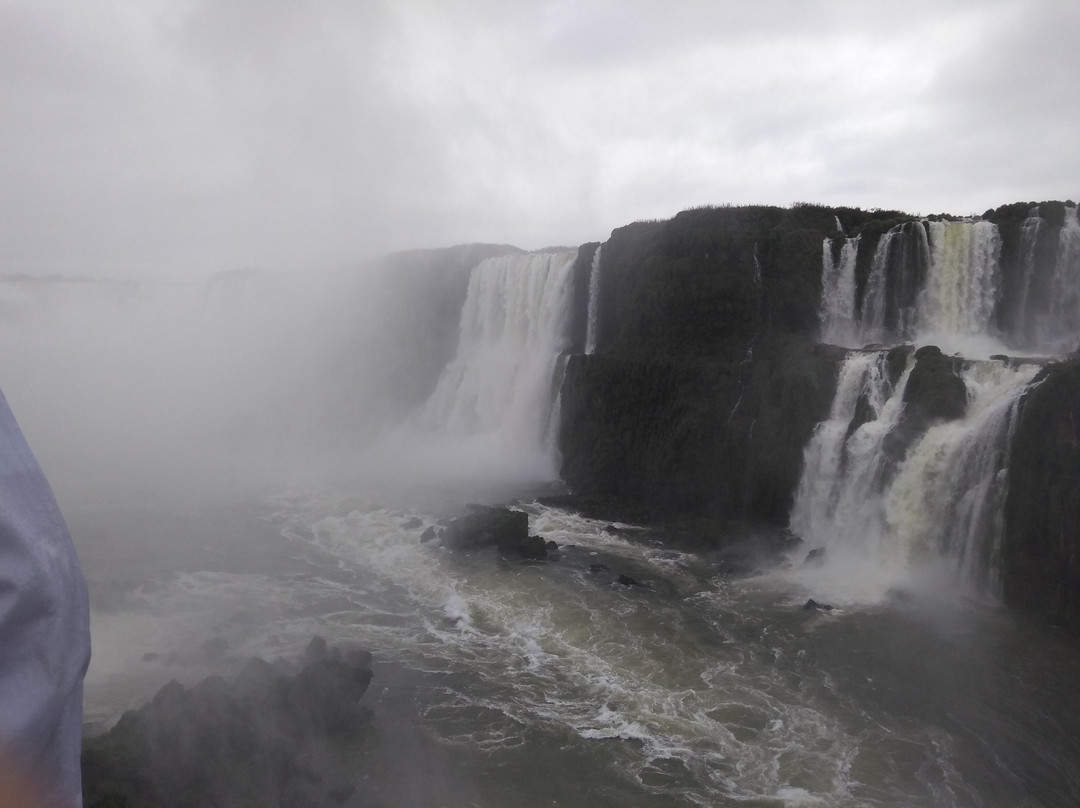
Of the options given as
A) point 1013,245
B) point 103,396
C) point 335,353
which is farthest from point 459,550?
point 103,396

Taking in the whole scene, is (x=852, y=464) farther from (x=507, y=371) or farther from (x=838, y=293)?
(x=507, y=371)

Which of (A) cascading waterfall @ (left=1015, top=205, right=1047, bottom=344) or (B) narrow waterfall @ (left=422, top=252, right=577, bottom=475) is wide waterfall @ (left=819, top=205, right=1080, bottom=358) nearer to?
(A) cascading waterfall @ (left=1015, top=205, right=1047, bottom=344)

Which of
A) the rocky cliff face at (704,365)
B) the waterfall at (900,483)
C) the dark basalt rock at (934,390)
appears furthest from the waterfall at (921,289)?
the waterfall at (900,483)

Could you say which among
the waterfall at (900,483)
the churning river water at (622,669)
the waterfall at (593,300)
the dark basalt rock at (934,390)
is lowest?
the churning river water at (622,669)

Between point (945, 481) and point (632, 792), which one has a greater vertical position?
point (945, 481)

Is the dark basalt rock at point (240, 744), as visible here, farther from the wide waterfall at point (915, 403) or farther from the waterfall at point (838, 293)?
the waterfall at point (838, 293)

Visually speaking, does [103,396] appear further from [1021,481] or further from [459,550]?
[1021,481]
